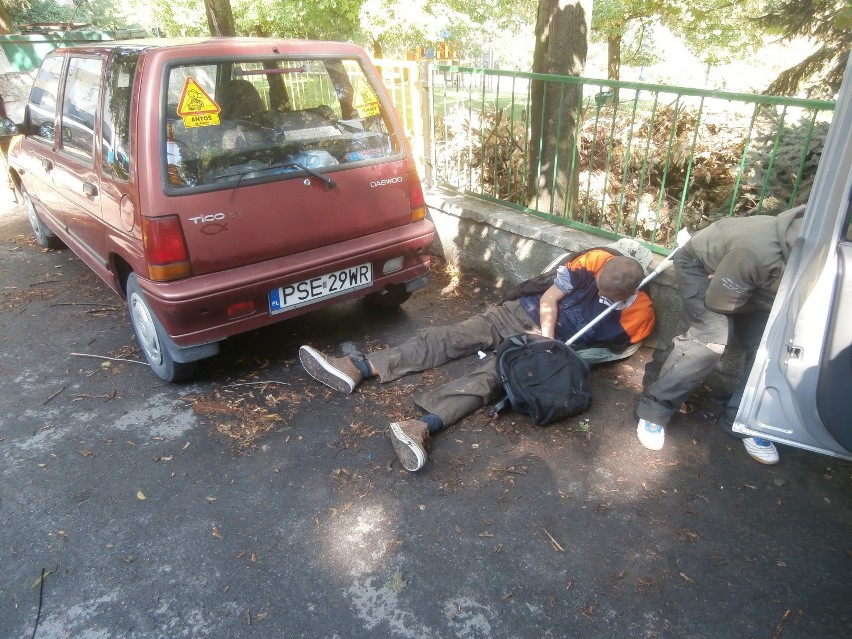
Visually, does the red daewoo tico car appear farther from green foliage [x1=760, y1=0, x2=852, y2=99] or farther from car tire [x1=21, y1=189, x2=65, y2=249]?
green foliage [x1=760, y1=0, x2=852, y2=99]

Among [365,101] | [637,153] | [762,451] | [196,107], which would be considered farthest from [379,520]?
[637,153]

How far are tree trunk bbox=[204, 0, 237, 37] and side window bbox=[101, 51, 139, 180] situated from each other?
134 inches

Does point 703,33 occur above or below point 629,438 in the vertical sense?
above

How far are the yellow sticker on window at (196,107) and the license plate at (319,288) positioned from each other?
0.94m

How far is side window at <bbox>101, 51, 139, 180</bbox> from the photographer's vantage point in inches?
113

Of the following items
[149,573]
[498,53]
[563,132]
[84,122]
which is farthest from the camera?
[498,53]

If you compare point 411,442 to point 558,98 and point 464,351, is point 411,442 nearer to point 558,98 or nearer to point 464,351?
point 464,351

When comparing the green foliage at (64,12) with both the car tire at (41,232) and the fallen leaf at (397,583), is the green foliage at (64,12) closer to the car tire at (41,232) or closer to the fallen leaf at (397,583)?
the car tire at (41,232)

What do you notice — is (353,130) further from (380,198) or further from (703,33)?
(703,33)

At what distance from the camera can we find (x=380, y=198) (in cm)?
345

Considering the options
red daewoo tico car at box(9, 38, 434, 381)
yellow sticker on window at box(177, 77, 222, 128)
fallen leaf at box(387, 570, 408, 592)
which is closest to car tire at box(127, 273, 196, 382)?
red daewoo tico car at box(9, 38, 434, 381)

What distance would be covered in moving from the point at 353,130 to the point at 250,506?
7.30 ft

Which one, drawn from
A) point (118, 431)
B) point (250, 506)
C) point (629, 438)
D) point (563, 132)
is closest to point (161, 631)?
point (250, 506)

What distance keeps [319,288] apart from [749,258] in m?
2.26
